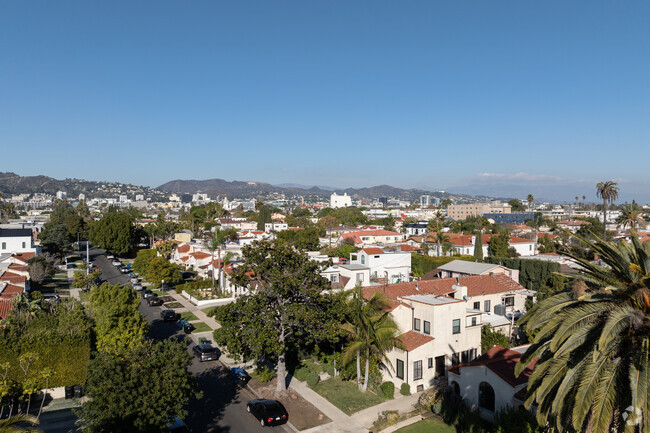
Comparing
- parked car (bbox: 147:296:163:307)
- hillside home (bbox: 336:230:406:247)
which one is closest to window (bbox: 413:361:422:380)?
parked car (bbox: 147:296:163:307)

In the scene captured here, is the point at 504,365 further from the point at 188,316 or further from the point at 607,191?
the point at 607,191

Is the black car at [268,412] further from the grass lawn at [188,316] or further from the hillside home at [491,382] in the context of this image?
the grass lawn at [188,316]

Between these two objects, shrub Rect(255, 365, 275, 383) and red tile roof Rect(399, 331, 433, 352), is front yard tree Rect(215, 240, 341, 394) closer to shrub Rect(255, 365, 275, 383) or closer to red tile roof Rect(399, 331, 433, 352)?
shrub Rect(255, 365, 275, 383)

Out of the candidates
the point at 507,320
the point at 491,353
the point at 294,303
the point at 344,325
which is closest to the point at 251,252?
the point at 294,303

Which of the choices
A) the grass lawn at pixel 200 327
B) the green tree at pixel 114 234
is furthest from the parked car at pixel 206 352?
the green tree at pixel 114 234

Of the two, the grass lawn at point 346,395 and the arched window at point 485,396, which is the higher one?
the arched window at point 485,396

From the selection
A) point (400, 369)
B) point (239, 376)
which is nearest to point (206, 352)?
point (239, 376)
